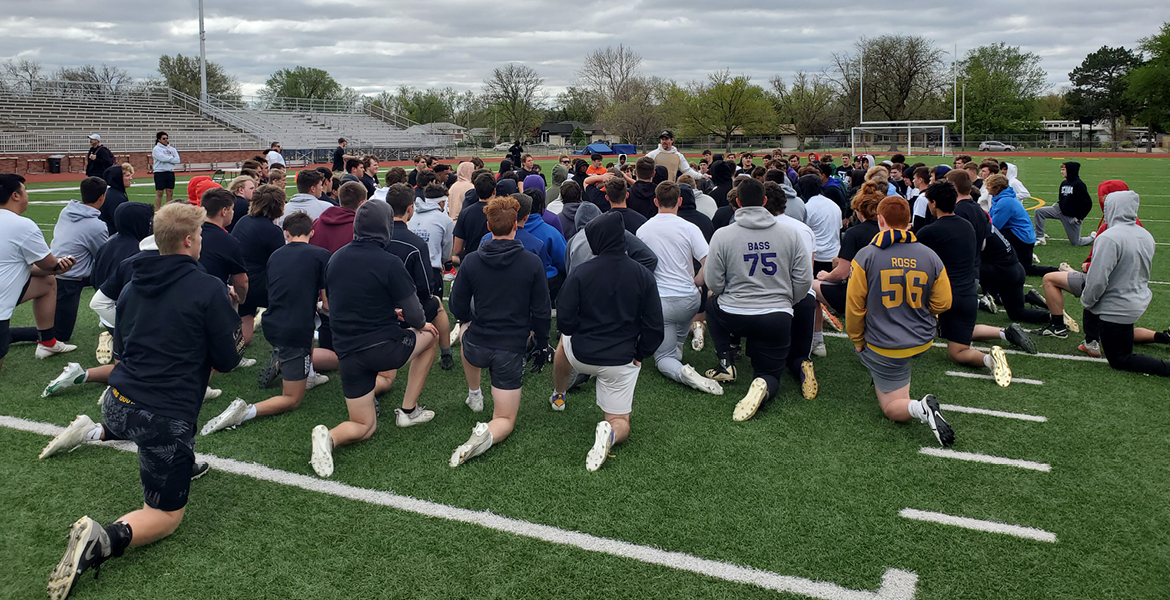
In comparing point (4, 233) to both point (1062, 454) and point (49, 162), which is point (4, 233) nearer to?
point (1062, 454)

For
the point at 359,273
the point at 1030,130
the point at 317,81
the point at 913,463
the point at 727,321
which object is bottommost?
the point at 913,463

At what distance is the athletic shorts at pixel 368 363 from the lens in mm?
4844

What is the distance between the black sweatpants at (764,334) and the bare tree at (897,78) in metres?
74.0

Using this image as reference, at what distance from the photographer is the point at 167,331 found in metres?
3.74

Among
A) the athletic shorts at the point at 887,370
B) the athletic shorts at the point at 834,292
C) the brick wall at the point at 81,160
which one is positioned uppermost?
the brick wall at the point at 81,160

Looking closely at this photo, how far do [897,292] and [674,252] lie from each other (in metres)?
1.80

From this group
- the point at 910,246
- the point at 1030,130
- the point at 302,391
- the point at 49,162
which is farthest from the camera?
the point at 1030,130

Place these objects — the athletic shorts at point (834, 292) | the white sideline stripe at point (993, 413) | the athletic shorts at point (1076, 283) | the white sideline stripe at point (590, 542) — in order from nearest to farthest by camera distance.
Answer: the white sideline stripe at point (590, 542) → the white sideline stripe at point (993, 413) → the athletic shorts at point (1076, 283) → the athletic shorts at point (834, 292)

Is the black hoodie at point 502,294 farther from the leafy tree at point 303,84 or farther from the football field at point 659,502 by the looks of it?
the leafy tree at point 303,84

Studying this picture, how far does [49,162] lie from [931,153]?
166 ft

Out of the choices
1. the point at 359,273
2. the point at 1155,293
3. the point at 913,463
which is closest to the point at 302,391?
the point at 359,273

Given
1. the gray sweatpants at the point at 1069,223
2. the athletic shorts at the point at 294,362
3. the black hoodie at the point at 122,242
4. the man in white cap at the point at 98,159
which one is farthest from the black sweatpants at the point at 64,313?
the gray sweatpants at the point at 1069,223

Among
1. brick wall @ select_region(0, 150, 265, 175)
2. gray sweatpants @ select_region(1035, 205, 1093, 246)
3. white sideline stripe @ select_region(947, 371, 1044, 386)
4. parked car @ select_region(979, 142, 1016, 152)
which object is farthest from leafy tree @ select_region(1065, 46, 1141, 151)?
white sideline stripe @ select_region(947, 371, 1044, 386)

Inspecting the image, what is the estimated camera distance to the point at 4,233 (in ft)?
20.4
